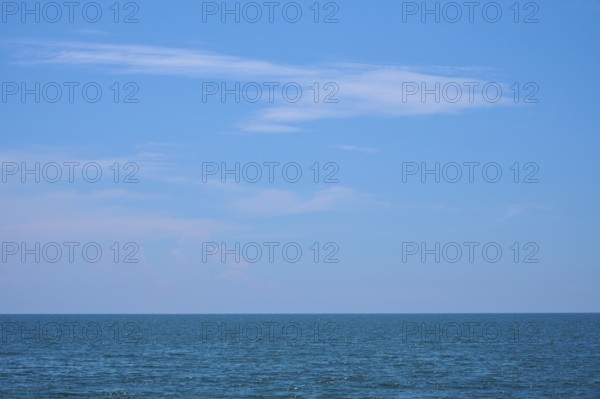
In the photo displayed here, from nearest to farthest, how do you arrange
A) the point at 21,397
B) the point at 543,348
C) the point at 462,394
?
the point at 21,397 → the point at 462,394 → the point at 543,348

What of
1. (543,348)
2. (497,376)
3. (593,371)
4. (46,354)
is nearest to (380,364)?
(497,376)

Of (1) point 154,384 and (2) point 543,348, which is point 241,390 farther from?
(2) point 543,348

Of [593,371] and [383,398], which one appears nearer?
[383,398]

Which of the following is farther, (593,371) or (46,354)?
(46,354)

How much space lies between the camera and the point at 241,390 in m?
46.8

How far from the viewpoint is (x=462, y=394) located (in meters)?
45.1

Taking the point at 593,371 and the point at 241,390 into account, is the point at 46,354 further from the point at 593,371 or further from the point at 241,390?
the point at 593,371

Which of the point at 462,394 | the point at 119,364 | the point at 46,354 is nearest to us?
the point at 462,394

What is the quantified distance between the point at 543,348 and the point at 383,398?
145 feet

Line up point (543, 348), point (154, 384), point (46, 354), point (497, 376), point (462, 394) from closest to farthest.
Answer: point (462, 394), point (154, 384), point (497, 376), point (46, 354), point (543, 348)

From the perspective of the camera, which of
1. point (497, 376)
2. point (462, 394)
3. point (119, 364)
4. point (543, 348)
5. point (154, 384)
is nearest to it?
point (462, 394)

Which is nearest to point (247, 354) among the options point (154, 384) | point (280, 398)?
point (154, 384)

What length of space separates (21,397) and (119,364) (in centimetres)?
2059

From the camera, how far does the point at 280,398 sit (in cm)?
4341
